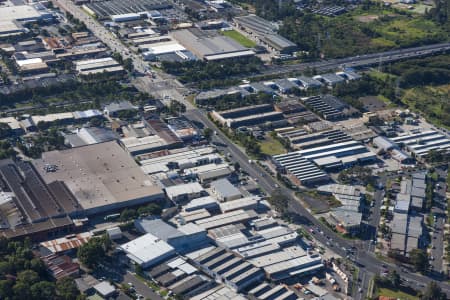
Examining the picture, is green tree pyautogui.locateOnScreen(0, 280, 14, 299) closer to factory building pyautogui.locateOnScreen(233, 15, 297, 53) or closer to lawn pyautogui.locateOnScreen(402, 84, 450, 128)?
lawn pyautogui.locateOnScreen(402, 84, 450, 128)

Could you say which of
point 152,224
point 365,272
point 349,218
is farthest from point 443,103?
point 152,224

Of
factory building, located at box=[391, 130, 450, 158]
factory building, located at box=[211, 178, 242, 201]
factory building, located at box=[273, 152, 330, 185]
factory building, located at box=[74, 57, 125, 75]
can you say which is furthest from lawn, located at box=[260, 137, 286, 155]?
factory building, located at box=[74, 57, 125, 75]

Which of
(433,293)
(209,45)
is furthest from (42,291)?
(209,45)

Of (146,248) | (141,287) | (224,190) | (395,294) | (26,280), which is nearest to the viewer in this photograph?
(26,280)

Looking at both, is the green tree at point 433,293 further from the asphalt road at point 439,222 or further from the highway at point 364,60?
the highway at point 364,60

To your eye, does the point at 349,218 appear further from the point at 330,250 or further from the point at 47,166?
the point at 47,166

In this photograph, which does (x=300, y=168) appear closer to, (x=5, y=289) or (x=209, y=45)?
(x=5, y=289)
